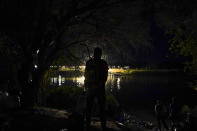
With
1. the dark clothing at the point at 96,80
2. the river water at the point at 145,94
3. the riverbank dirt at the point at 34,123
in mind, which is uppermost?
the dark clothing at the point at 96,80

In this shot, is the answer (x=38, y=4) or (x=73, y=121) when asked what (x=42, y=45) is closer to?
(x=73, y=121)

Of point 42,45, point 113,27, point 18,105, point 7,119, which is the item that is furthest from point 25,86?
point 113,27

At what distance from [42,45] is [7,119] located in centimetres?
335

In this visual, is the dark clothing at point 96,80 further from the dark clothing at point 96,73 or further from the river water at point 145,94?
the river water at point 145,94

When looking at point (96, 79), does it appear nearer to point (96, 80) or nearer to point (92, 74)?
point (96, 80)

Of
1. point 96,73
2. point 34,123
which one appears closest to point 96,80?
point 96,73

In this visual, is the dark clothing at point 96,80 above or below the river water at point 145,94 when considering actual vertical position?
above

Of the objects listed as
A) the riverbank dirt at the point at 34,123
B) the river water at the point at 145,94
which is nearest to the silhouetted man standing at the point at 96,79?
the riverbank dirt at the point at 34,123

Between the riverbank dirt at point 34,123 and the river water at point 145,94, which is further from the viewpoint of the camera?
the river water at point 145,94

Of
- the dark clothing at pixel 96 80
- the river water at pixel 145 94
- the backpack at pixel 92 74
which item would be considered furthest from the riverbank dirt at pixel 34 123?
the river water at pixel 145 94

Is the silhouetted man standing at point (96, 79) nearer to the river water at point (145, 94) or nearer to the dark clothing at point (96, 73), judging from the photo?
the dark clothing at point (96, 73)

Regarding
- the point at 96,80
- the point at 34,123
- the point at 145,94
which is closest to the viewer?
the point at 96,80

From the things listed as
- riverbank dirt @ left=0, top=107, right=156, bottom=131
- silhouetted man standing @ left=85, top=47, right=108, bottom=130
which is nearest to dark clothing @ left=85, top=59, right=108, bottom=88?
silhouetted man standing @ left=85, top=47, right=108, bottom=130

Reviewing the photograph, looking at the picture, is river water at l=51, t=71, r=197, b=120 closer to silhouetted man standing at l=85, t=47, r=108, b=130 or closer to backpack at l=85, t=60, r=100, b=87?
silhouetted man standing at l=85, t=47, r=108, b=130
